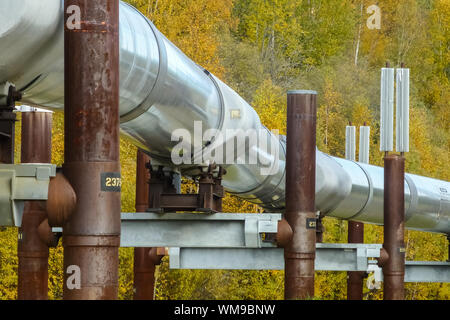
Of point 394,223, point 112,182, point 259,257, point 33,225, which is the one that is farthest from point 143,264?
point 112,182

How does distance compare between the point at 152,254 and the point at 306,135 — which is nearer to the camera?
the point at 306,135

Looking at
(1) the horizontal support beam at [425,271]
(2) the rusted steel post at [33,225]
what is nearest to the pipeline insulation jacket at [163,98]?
(1) the horizontal support beam at [425,271]

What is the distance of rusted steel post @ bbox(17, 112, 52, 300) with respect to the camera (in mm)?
20000

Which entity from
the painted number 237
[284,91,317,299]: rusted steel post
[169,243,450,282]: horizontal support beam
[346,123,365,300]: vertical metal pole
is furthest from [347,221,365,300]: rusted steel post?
the painted number 237

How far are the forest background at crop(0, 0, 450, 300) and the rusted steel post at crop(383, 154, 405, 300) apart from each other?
43.9 ft

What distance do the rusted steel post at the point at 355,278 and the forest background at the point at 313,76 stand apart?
29.9 feet

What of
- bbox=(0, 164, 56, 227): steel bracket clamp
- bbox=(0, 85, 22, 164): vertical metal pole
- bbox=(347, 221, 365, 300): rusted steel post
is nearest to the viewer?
bbox=(0, 164, 56, 227): steel bracket clamp

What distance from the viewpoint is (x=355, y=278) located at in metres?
26.6

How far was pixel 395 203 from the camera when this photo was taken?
2145 cm

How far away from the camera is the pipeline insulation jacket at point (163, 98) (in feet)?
30.0

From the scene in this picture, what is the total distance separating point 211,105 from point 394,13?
201 ft

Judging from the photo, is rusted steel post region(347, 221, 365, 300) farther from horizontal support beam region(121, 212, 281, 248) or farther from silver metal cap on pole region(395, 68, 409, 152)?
horizontal support beam region(121, 212, 281, 248)
